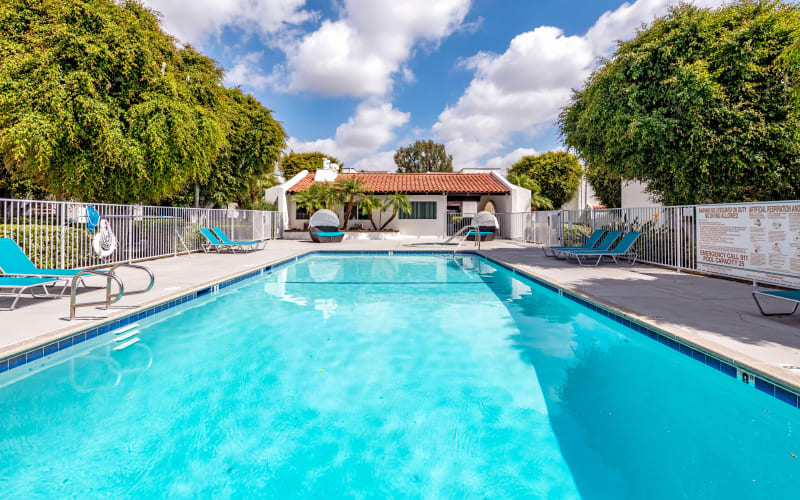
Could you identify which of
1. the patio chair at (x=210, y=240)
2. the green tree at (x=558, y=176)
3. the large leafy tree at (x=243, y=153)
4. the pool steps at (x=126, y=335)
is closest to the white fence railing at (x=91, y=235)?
the patio chair at (x=210, y=240)

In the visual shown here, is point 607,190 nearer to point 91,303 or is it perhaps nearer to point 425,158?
point 425,158

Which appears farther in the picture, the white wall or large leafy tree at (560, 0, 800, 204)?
the white wall

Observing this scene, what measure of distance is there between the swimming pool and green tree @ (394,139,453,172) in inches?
2254

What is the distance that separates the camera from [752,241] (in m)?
7.25

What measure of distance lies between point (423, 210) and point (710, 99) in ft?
56.2

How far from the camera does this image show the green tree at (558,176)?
4069cm

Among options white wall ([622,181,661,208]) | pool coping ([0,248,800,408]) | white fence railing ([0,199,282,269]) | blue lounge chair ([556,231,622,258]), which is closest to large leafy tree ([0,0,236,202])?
white fence railing ([0,199,282,269])

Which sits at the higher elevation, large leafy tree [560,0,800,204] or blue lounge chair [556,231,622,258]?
large leafy tree [560,0,800,204]

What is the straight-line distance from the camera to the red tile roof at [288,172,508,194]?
25.5m

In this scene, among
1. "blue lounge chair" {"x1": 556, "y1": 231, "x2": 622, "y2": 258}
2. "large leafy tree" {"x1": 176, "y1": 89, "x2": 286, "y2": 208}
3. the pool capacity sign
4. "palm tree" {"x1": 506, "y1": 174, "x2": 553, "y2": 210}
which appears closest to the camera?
the pool capacity sign

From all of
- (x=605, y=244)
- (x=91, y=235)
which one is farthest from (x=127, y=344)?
(x=605, y=244)

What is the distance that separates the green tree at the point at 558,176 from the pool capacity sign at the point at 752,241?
110 ft

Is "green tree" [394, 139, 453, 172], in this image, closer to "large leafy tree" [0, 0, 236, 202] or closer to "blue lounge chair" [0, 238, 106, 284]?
"large leafy tree" [0, 0, 236, 202]

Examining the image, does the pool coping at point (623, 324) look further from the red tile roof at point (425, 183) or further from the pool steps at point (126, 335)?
the red tile roof at point (425, 183)
